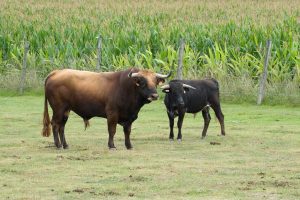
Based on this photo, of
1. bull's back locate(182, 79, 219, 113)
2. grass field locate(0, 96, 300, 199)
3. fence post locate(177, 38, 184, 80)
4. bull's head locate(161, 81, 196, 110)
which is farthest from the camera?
fence post locate(177, 38, 184, 80)

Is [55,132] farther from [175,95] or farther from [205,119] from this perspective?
[205,119]

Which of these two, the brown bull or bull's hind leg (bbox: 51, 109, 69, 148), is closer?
the brown bull

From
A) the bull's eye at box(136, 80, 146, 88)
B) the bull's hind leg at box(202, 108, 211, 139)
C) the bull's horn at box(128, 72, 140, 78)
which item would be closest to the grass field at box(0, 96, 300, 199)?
the bull's hind leg at box(202, 108, 211, 139)

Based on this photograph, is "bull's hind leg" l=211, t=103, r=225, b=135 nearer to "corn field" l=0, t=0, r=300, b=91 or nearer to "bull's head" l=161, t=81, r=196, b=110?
"bull's head" l=161, t=81, r=196, b=110

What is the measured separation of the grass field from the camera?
11.8m

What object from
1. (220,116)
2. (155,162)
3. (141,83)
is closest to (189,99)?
(220,116)

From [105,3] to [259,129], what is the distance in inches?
1386

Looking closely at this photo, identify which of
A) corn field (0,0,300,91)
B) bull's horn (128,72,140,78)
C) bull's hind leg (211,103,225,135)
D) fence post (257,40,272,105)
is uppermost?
bull's horn (128,72,140,78)

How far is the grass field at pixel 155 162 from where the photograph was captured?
466 inches

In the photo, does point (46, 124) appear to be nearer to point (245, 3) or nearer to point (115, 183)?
point (115, 183)

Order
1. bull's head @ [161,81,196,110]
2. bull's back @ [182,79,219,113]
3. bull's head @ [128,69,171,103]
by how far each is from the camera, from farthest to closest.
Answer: bull's back @ [182,79,219,113] → bull's head @ [161,81,196,110] → bull's head @ [128,69,171,103]

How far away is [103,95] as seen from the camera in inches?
645

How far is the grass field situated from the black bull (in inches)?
16.6

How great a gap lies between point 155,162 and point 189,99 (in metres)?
4.06
